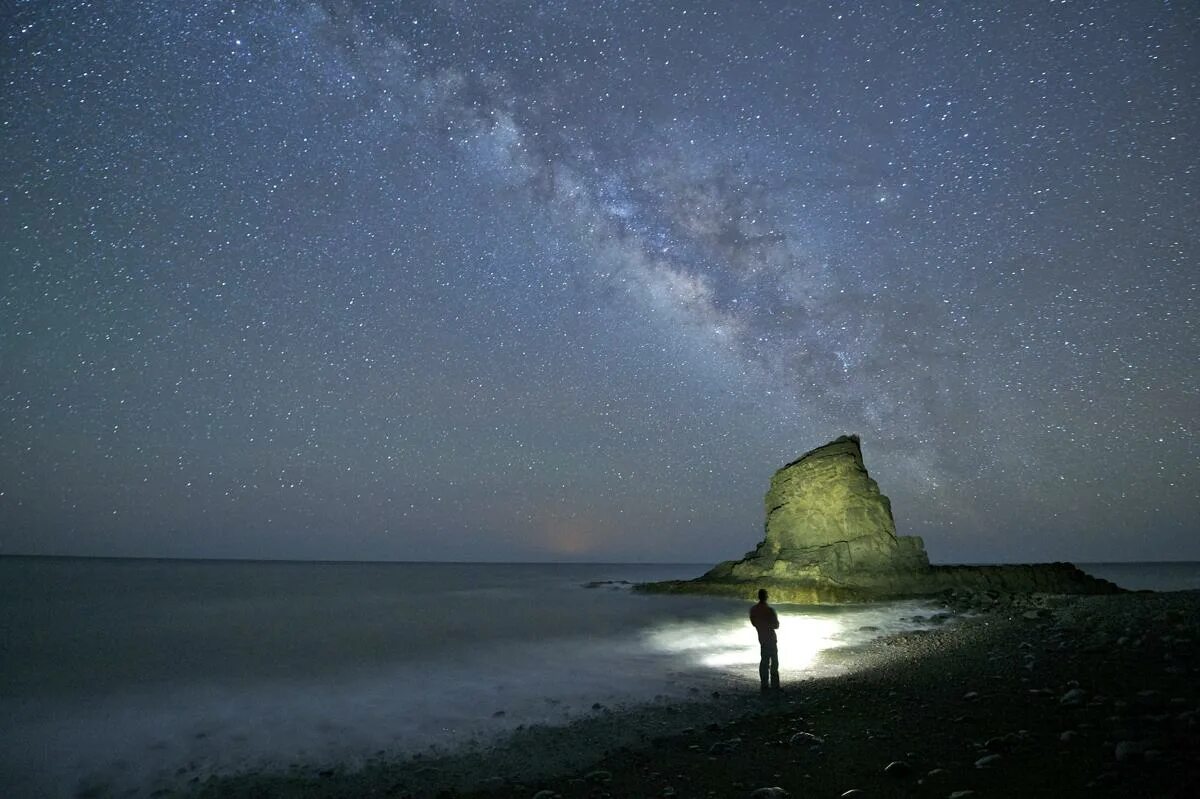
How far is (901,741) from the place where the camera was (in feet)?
24.6

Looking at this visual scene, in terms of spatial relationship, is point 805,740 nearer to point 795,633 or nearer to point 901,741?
point 901,741

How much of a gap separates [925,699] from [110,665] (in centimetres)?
2864

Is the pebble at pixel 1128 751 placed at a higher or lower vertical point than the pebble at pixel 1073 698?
higher

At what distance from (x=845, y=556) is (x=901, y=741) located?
116 ft

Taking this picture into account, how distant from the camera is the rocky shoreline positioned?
18.7ft

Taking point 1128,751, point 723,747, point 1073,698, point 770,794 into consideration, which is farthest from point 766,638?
point 1128,751

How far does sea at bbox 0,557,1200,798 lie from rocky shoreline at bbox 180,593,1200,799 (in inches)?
59.9

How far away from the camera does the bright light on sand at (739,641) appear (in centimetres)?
1706

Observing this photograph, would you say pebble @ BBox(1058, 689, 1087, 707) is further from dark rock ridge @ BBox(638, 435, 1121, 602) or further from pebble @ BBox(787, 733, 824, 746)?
dark rock ridge @ BBox(638, 435, 1121, 602)

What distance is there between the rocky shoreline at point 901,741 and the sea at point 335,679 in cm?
152

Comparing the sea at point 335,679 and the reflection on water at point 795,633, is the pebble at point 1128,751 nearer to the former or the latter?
the sea at point 335,679

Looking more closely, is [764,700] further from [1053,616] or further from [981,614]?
[981,614]

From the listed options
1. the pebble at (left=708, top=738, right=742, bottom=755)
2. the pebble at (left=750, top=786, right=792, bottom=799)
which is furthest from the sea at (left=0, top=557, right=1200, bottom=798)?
the pebble at (left=750, top=786, right=792, bottom=799)

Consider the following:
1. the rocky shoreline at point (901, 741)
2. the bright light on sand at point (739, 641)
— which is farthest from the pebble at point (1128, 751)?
the bright light on sand at point (739, 641)
